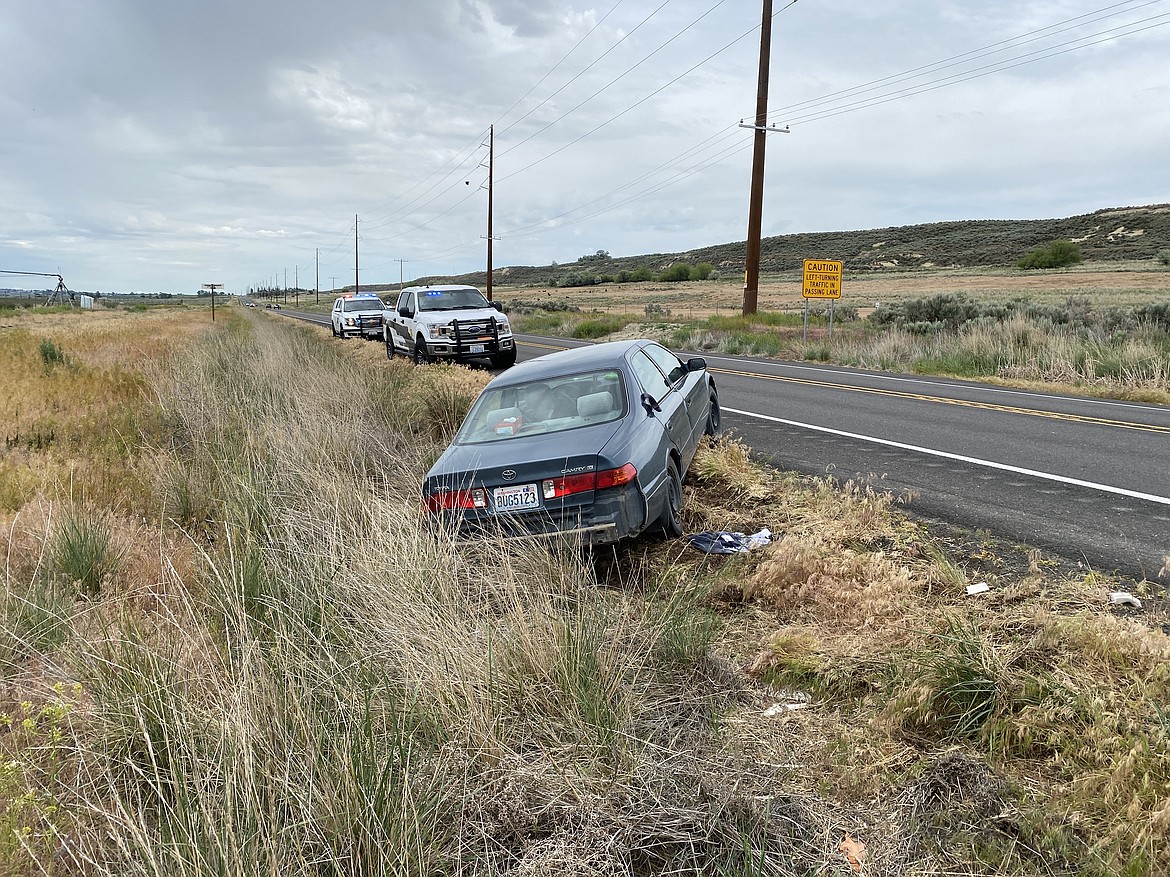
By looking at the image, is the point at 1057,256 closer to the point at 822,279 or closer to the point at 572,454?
the point at 822,279

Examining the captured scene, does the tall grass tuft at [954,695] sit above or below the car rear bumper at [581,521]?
below

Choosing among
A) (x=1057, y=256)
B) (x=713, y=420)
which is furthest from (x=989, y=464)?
(x=1057, y=256)

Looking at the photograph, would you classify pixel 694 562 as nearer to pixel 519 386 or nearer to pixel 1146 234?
pixel 519 386

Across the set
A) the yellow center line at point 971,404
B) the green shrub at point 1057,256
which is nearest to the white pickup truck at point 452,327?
the yellow center line at point 971,404

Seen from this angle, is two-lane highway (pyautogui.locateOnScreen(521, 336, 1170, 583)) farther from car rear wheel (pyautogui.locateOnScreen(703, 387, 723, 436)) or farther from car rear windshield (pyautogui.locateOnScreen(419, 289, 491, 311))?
car rear windshield (pyautogui.locateOnScreen(419, 289, 491, 311))

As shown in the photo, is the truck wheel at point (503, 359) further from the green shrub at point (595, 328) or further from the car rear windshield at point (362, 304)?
the car rear windshield at point (362, 304)

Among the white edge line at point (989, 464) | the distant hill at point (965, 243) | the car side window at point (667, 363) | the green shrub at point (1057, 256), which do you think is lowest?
the white edge line at point (989, 464)

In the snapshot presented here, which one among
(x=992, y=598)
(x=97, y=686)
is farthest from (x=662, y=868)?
(x=992, y=598)

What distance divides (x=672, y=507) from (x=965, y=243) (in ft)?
307

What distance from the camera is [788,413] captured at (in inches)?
447

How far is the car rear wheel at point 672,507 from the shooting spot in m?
5.59

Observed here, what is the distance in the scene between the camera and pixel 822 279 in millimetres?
22859

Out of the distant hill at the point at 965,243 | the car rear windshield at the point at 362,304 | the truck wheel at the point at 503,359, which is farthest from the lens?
the distant hill at the point at 965,243

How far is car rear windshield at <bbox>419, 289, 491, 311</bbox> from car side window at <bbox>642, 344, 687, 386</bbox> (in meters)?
12.5
